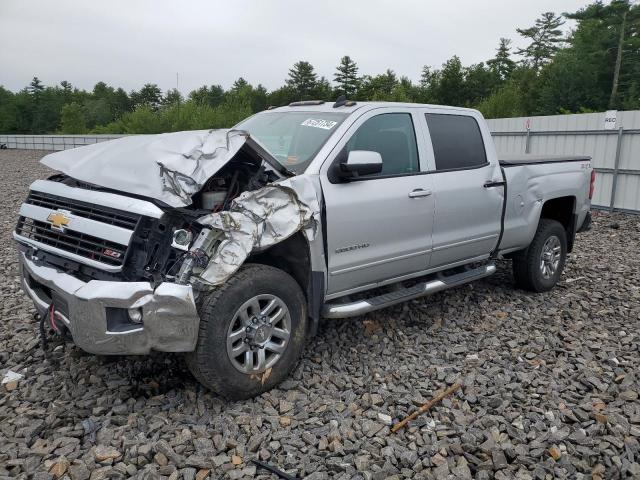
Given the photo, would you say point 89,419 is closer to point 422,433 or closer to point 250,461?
point 250,461

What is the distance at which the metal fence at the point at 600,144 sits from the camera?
11266 mm

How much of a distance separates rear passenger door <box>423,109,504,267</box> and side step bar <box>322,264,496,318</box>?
0.15 m

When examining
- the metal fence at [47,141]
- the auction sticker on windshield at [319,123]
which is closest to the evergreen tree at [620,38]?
the metal fence at [47,141]

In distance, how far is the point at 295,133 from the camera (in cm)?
435

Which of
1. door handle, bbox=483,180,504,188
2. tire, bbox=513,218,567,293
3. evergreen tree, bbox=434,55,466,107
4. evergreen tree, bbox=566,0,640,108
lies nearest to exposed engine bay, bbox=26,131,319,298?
door handle, bbox=483,180,504,188

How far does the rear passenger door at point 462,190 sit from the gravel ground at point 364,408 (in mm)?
726

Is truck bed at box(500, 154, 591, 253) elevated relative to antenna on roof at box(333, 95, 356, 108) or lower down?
lower down

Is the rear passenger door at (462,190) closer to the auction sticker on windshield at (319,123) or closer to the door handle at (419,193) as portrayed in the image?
the door handle at (419,193)

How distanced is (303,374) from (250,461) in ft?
3.40

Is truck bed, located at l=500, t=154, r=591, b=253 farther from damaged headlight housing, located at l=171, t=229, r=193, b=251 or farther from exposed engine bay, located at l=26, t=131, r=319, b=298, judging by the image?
damaged headlight housing, located at l=171, t=229, r=193, b=251

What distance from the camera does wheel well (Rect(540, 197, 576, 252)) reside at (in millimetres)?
6184

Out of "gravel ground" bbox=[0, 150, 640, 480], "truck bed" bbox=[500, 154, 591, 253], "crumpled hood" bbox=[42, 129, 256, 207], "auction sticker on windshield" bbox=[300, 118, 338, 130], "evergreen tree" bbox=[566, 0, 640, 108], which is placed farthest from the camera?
"evergreen tree" bbox=[566, 0, 640, 108]

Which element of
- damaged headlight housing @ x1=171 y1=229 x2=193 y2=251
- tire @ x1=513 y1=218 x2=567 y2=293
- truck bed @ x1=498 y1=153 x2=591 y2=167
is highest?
truck bed @ x1=498 y1=153 x2=591 y2=167

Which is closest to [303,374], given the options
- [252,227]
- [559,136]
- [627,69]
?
[252,227]
